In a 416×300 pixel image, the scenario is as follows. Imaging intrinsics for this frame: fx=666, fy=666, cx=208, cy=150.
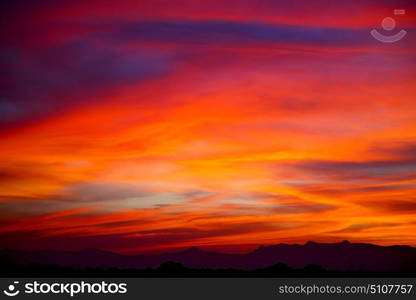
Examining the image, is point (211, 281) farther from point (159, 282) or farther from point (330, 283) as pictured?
point (330, 283)

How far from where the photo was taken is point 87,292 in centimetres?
1189

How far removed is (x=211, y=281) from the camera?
39.2 feet

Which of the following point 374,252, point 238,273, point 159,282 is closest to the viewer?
point 159,282

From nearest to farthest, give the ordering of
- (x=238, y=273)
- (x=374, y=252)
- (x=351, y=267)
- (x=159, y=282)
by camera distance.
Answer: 1. (x=159, y=282)
2. (x=238, y=273)
3. (x=351, y=267)
4. (x=374, y=252)

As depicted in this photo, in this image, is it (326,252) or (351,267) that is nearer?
(351,267)

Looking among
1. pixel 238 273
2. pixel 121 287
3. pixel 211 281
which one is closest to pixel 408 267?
pixel 238 273

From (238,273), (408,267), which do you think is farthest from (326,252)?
(238,273)

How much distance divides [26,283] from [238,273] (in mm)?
3963

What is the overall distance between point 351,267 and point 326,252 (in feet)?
6.04

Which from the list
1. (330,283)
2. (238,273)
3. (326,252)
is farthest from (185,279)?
(326,252)

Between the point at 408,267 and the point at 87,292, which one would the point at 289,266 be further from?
the point at 87,292

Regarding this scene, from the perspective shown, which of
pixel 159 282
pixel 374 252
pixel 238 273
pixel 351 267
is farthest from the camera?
pixel 374 252

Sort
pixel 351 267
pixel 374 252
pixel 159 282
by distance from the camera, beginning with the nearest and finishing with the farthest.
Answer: pixel 159 282
pixel 351 267
pixel 374 252

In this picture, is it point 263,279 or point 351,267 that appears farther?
point 351,267
